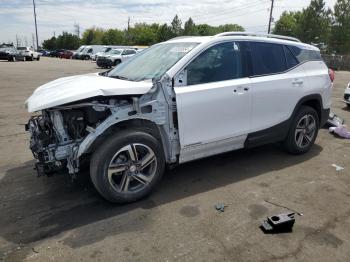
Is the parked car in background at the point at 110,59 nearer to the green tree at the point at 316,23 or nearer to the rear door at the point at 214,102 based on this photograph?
the rear door at the point at 214,102

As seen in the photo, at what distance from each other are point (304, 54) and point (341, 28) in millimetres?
45069

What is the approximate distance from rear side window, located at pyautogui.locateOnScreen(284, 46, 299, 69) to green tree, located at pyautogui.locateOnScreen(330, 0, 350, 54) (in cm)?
4518

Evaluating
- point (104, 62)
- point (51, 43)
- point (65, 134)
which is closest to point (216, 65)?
point (65, 134)

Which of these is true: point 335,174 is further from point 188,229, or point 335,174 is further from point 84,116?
point 84,116

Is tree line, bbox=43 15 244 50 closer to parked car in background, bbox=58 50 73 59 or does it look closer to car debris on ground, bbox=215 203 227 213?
parked car in background, bbox=58 50 73 59

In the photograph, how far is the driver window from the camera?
4.16 metres

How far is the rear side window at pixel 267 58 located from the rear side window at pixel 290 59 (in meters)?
0.08

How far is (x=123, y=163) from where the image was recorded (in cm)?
384

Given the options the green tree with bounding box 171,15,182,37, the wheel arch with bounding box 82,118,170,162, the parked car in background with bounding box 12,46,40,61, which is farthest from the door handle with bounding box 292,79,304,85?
the green tree with bounding box 171,15,182,37

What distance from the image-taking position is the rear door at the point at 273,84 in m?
4.71

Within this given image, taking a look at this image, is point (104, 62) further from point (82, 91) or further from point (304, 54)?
point (82, 91)

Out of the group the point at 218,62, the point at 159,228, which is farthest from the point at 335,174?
the point at 159,228

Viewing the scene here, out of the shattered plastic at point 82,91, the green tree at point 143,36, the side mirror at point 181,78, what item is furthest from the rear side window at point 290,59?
the green tree at point 143,36

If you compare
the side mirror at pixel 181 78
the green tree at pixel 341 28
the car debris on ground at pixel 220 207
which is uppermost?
the green tree at pixel 341 28
